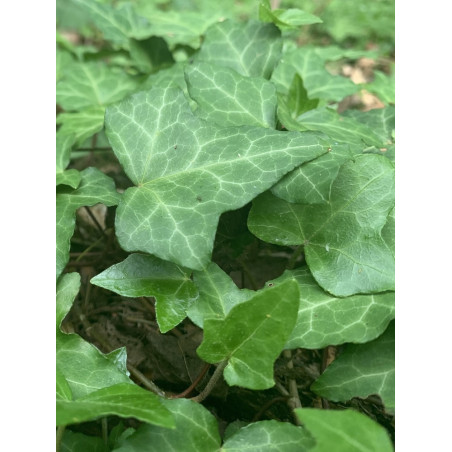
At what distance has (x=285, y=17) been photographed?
127 centimetres

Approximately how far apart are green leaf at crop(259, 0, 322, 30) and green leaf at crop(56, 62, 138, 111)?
1.46 ft

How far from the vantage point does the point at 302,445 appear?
720 mm

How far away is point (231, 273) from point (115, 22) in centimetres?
87

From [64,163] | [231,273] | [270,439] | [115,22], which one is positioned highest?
[115,22]

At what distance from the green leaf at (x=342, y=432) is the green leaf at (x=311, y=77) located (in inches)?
37.1

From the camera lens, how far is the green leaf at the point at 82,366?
80 cm

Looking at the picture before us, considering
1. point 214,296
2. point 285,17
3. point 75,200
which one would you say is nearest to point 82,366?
point 214,296

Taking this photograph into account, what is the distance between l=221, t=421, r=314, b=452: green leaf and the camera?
2.37 ft

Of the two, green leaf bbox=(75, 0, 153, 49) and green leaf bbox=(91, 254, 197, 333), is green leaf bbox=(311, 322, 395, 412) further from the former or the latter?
green leaf bbox=(75, 0, 153, 49)

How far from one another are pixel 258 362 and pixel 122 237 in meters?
0.28

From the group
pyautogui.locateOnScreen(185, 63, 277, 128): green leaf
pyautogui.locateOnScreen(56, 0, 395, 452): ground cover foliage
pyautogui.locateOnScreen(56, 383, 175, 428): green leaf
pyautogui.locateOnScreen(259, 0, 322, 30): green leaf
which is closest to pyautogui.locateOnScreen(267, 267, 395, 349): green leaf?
pyautogui.locateOnScreen(56, 0, 395, 452): ground cover foliage

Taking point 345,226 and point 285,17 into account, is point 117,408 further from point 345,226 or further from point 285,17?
point 285,17

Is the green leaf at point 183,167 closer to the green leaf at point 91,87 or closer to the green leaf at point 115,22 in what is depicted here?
the green leaf at point 91,87
